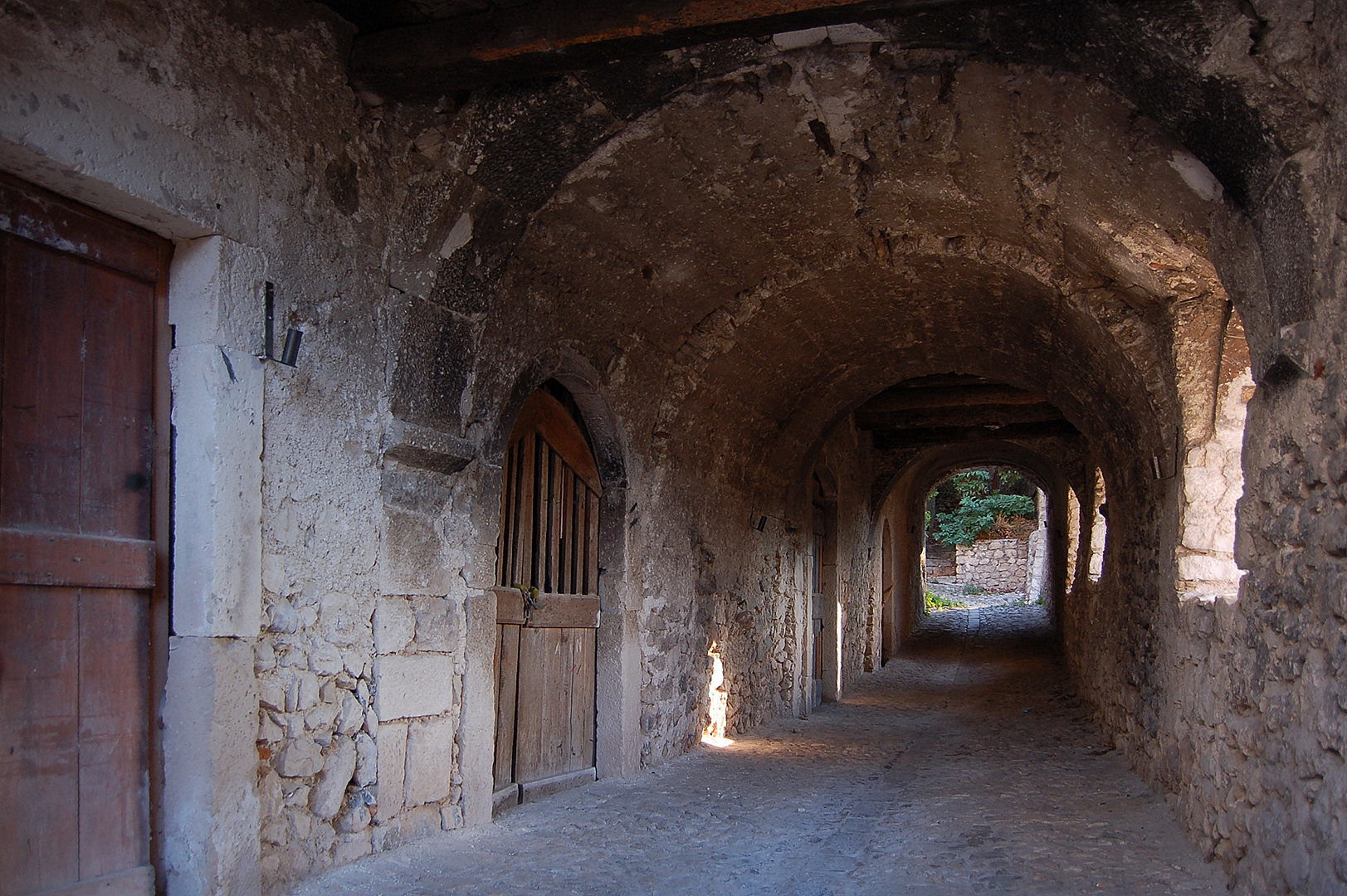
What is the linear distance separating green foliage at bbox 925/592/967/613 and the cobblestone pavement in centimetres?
1269

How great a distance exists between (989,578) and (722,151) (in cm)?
2097

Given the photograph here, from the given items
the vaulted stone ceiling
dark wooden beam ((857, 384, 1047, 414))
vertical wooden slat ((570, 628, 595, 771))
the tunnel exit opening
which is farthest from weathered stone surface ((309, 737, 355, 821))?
the tunnel exit opening

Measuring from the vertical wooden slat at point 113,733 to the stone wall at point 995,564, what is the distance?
866 inches

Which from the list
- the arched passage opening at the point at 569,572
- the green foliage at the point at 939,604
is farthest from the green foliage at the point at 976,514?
the arched passage opening at the point at 569,572

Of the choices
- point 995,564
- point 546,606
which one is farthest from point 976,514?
point 546,606

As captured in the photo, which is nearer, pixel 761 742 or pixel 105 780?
pixel 105 780

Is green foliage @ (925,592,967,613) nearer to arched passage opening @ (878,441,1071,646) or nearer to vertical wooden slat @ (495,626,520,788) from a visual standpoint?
arched passage opening @ (878,441,1071,646)

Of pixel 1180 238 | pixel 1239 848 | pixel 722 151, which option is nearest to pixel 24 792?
pixel 722 151

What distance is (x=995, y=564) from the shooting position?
23062 mm

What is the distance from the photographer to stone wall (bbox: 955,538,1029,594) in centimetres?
2280

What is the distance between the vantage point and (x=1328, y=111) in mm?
2352

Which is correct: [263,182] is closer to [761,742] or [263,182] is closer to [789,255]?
[789,255]

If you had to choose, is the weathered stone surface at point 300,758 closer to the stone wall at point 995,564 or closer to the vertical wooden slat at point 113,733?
the vertical wooden slat at point 113,733

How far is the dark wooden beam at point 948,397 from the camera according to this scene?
981cm
